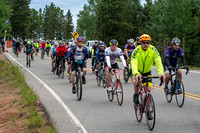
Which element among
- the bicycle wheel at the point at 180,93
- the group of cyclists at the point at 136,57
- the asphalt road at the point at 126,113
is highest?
the group of cyclists at the point at 136,57

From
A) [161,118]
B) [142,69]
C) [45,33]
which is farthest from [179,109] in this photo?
[45,33]

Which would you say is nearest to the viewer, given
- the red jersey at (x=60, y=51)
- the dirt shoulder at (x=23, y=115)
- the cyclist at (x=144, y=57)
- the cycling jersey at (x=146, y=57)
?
the cyclist at (x=144, y=57)

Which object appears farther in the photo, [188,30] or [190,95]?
[188,30]

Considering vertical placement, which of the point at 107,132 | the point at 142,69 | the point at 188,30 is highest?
the point at 188,30

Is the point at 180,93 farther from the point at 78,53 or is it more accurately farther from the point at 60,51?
the point at 60,51

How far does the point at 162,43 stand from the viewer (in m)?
66.5

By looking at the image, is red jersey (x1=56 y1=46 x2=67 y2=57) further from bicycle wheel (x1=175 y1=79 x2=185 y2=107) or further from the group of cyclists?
bicycle wheel (x1=175 y1=79 x2=185 y2=107)

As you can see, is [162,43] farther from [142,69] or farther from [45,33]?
[45,33]

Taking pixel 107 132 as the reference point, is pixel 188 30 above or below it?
above

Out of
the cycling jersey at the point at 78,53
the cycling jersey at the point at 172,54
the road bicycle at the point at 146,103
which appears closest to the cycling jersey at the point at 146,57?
the road bicycle at the point at 146,103

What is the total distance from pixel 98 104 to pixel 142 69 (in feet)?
9.34

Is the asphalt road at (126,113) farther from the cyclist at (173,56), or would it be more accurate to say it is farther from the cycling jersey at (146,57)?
the cycling jersey at (146,57)

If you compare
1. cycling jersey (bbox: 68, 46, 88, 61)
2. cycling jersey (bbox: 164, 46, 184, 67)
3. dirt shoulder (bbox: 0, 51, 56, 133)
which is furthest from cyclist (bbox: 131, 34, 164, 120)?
cycling jersey (bbox: 68, 46, 88, 61)

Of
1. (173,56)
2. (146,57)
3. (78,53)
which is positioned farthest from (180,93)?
(78,53)
